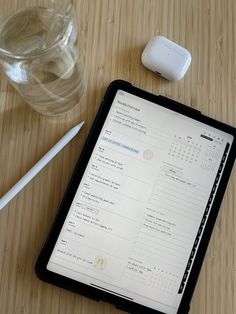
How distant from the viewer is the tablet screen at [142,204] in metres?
0.47

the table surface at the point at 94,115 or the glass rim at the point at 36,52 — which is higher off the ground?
the glass rim at the point at 36,52

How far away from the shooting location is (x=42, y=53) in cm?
43

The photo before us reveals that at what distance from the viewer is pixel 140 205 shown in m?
0.48

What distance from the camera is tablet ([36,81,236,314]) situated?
18.3 inches

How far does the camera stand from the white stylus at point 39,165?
47cm

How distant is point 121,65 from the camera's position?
53 centimetres

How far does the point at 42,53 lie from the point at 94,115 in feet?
0.33

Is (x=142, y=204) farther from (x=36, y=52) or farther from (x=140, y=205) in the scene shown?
(x=36, y=52)

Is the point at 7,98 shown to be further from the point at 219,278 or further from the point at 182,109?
the point at 219,278

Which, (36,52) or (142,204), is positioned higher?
(36,52)

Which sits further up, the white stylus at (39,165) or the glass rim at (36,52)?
the glass rim at (36,52)

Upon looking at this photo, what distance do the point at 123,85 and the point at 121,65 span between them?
39 millimetres

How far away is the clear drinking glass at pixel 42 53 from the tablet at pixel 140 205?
0.05 metres

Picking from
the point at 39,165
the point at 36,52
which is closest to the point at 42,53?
the point at 36,52
